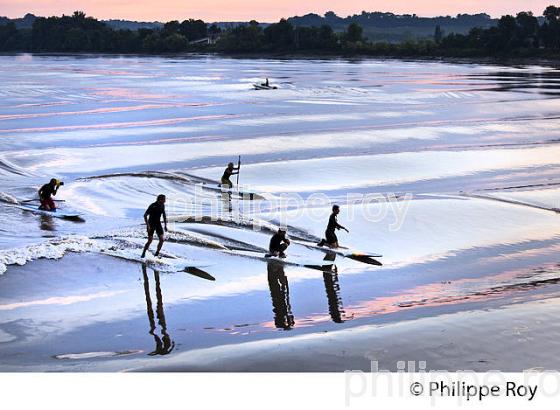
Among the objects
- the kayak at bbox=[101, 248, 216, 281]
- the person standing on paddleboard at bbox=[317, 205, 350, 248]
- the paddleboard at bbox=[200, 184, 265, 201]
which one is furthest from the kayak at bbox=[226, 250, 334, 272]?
the paddleboard at bbox=[200, 184, 265, 201]

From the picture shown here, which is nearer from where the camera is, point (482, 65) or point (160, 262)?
point (160, 262)

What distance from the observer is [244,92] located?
65.8 meters

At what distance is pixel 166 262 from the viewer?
1541 centimetres

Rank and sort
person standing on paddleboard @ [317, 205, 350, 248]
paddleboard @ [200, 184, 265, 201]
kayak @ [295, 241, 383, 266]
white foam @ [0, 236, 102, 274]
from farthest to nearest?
paddleboard @ [200, 184, 265, 201] < person standing on paddleboard @ [317, 205, 350, 248] < kayak @ [295, 241, 383, 266] < white foam @ [0, 236, 102, 274]

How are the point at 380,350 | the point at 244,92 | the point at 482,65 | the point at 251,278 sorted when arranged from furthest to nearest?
the point at 482,65 < the point at 244,92 < the point at 251,278 < the point at 380,350

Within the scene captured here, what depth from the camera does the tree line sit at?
9938 cm

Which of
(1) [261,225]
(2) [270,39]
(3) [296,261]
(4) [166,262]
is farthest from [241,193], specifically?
(2) [270,39]

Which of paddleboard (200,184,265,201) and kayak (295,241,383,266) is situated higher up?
paddleboard (200,184,265,201)

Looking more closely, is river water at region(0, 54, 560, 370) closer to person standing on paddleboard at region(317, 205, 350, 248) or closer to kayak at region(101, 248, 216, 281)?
kayak at region(101, 248, 216, 281)

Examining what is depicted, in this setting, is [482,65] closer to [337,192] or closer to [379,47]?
[379,47]

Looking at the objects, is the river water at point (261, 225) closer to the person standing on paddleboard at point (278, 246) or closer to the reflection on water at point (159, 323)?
the reflection on water at point (159, 323)

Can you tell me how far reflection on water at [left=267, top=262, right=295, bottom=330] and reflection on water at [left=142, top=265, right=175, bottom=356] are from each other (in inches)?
71.2
